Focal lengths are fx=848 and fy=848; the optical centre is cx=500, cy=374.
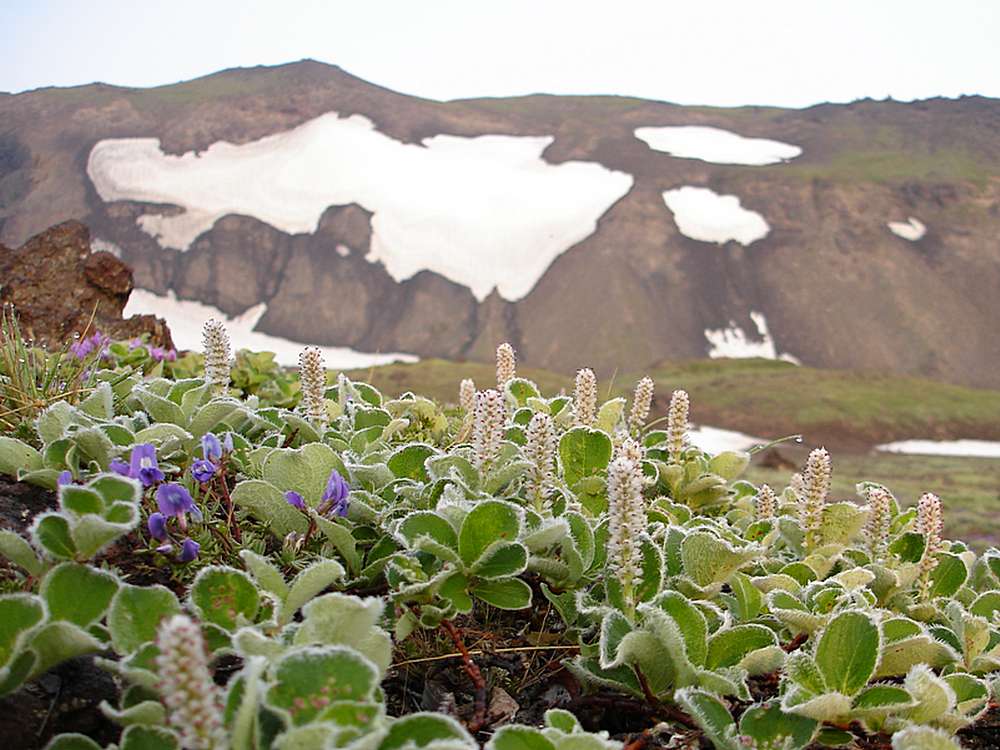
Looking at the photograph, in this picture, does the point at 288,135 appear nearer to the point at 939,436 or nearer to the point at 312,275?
the point at 312,275

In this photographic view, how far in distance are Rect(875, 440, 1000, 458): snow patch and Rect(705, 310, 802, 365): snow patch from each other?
14115mm

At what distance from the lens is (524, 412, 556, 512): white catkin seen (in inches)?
89.0

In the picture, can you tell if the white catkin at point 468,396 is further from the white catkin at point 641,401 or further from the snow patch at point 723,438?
the snow patch at point 723,438

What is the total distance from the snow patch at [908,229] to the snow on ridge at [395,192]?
19778 millimetres

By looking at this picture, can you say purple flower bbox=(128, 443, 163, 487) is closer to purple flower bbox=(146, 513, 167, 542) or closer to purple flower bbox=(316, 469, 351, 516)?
purple flower bbox=(146, 513, 167, 542)

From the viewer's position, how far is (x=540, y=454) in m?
2.33

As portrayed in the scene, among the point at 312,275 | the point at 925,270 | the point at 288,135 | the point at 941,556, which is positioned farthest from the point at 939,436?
the point at 288,135

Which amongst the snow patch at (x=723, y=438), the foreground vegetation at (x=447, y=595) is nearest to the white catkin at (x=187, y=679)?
the foreground vegetation at (x=447, y=595)

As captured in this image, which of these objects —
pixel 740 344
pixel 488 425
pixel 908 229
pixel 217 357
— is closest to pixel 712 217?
pixel 740 344

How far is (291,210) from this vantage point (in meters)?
61.1

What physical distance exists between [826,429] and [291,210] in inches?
1564

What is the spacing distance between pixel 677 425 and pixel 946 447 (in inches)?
1688

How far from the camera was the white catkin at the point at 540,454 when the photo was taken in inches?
89.0

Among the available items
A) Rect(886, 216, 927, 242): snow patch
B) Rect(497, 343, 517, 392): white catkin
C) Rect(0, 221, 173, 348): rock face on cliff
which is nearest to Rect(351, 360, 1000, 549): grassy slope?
Rect(886, 216, 927, 242): snow patch
